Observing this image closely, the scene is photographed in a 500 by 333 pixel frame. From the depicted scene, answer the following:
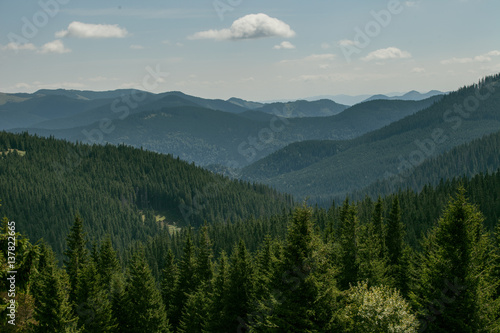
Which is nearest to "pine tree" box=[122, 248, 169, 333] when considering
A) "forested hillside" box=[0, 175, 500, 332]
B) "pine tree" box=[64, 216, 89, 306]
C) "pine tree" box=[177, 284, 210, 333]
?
"forested hillside" box=[0, 175, 500, 332]

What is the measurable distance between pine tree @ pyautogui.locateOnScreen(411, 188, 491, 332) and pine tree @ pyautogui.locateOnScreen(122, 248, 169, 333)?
99.4 feet

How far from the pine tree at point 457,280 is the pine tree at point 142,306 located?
99.4ft

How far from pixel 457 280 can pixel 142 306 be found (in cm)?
3405

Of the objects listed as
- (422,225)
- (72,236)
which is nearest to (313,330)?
(72,236)

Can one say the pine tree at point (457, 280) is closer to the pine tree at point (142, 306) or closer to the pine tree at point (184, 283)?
the pine tree at point (142, 306)

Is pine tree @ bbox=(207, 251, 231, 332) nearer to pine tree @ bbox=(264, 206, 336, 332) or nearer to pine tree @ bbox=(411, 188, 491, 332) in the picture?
pine tree @ bbox=(264, 206, 336, 332)

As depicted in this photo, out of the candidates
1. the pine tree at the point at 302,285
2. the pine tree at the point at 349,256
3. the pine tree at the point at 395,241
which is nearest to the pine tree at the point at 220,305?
the pine tree at the point at 349,256

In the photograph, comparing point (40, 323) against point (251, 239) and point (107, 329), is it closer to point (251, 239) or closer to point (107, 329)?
point (107, 329)

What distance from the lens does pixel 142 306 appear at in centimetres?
5119

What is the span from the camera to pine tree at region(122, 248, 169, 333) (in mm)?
50906

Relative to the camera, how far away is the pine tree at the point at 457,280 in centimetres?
3092

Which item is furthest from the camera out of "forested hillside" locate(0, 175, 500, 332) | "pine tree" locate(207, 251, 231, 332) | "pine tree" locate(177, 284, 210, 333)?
"pine tree" locate(177, 284, 210, 333)

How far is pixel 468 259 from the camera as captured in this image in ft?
103

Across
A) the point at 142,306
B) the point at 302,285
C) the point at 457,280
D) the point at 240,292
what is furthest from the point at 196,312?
the point at 457,280
